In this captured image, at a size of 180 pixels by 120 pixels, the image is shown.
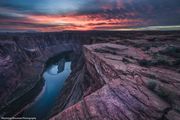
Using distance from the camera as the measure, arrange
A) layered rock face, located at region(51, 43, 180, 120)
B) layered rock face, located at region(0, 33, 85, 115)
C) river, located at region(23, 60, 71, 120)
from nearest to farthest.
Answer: layered rock face, located at region(51, 43, 180, 120) < river, located at region(23, 60, 71, 120) < layered rock face, located at region(0, 33, 85, 115)

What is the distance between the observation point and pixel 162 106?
8312mm

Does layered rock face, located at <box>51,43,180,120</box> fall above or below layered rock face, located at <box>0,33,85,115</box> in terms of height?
above

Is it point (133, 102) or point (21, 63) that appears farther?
point (21, 63)

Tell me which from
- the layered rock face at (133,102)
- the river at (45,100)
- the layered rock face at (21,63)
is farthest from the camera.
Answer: the layered rock face at (21,63)

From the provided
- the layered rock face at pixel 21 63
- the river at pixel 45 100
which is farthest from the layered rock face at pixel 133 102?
the layered rock face at pixel 21 63

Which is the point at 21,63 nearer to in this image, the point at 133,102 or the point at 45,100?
the point at 45,100

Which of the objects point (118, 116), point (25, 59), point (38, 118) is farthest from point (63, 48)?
point (118, 116)

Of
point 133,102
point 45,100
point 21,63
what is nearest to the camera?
point 133,102

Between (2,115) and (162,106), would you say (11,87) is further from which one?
(162,106)

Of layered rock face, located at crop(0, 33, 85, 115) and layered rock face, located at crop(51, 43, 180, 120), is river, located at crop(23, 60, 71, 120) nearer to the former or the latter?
layered rock face, located at crop(0, 33, 85, 115)

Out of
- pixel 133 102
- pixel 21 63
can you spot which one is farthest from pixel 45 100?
pixel 133 102

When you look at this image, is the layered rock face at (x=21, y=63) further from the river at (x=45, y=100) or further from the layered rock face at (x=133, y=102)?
the layered rock face at (x=133, y=102)

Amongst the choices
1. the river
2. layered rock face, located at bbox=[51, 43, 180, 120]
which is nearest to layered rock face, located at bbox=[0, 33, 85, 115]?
the river

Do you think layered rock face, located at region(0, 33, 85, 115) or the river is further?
layered rock face, located at region(0, 33, 85, 115)
